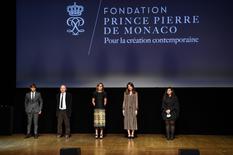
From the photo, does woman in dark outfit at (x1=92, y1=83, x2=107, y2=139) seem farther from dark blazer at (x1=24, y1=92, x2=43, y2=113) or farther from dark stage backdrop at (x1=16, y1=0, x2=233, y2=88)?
dark blazer at (x1=24, y1=92, x2=43, y2=113)

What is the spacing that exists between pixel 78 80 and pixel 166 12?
2.78m

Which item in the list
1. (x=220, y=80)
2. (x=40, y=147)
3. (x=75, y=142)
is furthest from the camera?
(x=220, y=80)

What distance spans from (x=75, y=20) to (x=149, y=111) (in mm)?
2962

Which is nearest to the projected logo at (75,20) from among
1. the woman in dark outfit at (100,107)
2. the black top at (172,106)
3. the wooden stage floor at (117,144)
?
the woman in dark outfit at (100,107)

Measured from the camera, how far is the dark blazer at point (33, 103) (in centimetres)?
965

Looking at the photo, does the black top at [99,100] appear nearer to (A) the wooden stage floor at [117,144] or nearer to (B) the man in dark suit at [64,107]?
(B) the man in dark suit at [64,107]

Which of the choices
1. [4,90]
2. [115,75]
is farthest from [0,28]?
[115,75]

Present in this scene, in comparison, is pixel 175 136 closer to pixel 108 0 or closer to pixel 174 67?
pixel 174 67

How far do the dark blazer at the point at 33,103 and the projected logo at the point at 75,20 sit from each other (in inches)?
72.3

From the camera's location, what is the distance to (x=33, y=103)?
965 centimetres

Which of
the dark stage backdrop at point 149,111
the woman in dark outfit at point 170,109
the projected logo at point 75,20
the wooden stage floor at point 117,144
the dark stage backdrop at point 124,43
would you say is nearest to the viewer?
the wooden stage floor at point 117,144

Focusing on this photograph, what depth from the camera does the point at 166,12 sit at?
32.9 feet

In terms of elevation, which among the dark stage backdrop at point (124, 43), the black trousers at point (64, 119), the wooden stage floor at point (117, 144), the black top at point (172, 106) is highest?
the dark stage backdrop at point (124, 43)

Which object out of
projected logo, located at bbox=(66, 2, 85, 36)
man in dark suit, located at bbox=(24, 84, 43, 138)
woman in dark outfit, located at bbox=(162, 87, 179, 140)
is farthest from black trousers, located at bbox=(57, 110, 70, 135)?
woman in dark outfit, located at bbox=(162, 87, 179, 140)
